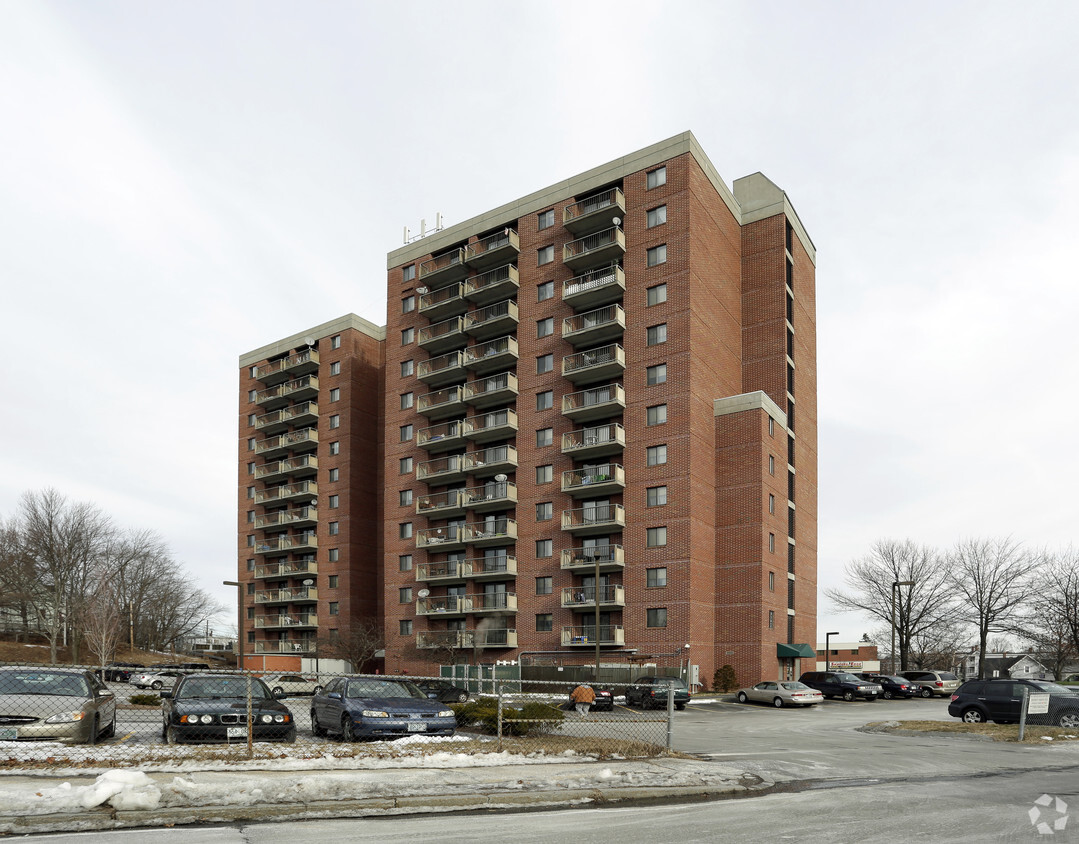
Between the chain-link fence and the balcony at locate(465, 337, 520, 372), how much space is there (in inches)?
1678

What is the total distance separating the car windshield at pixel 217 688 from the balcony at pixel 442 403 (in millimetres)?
46417

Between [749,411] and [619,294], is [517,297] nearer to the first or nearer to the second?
[619,294]

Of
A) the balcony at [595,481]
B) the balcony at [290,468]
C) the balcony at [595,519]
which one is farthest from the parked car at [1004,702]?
the balcony at [290,468]

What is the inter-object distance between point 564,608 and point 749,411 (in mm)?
16212

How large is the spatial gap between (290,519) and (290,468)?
456cm

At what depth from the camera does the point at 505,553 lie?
58.9 m

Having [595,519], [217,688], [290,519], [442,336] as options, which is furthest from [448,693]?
[290,519]

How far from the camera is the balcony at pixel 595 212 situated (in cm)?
5541

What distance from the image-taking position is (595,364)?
178ft

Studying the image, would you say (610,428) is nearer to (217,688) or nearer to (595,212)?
(595,212)

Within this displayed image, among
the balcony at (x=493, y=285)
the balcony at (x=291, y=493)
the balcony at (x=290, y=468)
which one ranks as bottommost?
the balcony at (x=291, y=493)

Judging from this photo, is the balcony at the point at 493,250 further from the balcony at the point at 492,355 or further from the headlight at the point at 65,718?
the headlight at the point at 65,718

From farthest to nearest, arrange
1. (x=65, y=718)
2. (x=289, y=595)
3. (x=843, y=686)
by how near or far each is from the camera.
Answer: (x=289, y=595)
(x=843, y=686)
(x=65, y=718)

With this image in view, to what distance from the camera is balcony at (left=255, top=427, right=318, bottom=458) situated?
77438mm
